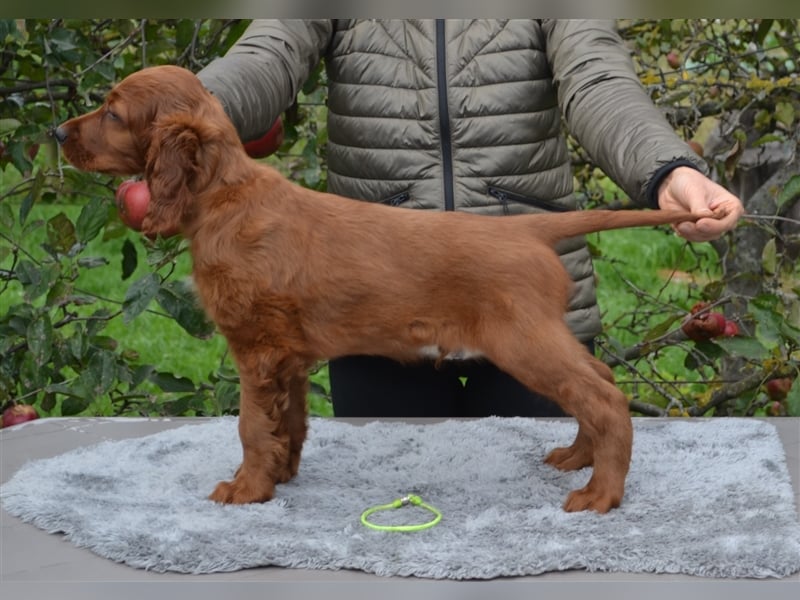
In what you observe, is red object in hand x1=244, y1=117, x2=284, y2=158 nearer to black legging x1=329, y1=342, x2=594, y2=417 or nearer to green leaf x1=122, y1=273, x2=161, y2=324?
green leaf x1=122, y1=273, x2=161, y2=324

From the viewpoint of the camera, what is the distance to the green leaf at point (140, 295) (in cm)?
258

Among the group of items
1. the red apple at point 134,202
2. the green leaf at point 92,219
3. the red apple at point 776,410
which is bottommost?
the red apple at point 776,410

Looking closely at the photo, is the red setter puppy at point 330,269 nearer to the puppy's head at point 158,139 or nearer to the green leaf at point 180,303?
the puppy's head at point 158,139

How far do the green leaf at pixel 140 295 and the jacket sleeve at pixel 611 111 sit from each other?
1.13m

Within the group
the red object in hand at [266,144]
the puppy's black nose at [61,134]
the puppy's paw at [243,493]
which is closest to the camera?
the puppy's black nose at [61,134]

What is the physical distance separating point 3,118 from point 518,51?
1766 mm

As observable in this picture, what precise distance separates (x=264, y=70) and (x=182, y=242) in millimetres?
1165

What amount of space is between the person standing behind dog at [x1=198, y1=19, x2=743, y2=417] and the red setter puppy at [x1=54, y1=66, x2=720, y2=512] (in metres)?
0.33

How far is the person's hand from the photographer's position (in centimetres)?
160

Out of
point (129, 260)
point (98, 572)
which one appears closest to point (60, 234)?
point (129, 260)

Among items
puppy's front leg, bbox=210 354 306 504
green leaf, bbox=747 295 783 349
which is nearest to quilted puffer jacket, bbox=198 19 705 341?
puppy's front leg, bbox=210 354 306 504

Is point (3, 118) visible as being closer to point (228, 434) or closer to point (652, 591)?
point (228, 434)

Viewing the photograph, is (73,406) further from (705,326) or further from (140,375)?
(705,326)

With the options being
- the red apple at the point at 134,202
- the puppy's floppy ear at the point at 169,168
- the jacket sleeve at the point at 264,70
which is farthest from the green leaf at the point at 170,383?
the puppy's floppy ear at the point at 169,168
